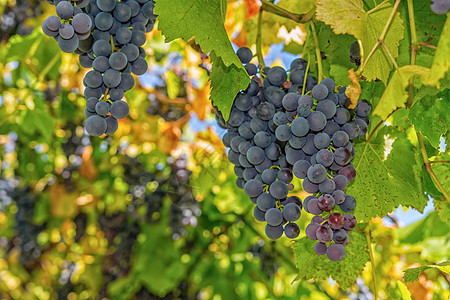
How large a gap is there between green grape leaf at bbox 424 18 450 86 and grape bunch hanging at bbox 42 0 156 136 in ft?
1.57

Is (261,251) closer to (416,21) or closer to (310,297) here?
(310,297)

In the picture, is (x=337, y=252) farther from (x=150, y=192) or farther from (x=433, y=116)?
(x=150, y=192)

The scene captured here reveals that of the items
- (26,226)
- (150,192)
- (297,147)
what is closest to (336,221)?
(297,147)

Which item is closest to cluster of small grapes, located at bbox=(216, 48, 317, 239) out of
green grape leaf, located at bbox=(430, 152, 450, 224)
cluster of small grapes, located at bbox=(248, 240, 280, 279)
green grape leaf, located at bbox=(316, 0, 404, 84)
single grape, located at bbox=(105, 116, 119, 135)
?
green grape leaf, located at bbox=(316, 0, 404, 84)

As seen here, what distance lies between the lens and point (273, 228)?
0.66m

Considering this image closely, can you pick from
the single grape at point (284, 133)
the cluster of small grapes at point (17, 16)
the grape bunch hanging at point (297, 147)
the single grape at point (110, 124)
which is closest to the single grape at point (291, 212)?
the grape bunch hanging at point (297, 147)

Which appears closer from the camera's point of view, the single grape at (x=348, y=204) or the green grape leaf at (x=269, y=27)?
the single grape at (x=348, y=204)

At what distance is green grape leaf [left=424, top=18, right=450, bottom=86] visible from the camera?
0.45 meters

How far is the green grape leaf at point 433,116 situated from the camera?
718mm

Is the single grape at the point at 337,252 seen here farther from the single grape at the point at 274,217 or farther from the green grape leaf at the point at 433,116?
the green grape leaf at the point at 433,116

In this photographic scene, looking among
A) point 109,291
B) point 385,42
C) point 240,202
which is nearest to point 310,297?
point 240,202

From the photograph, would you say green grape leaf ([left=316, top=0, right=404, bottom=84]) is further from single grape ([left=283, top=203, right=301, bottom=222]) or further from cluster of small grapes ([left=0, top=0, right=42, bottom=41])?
cluster of small grapes ([left=0, top=0, right=42, bottom=41])

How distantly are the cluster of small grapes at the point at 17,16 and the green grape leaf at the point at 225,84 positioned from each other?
4.16 ft

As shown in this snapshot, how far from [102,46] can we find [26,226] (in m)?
2.35
